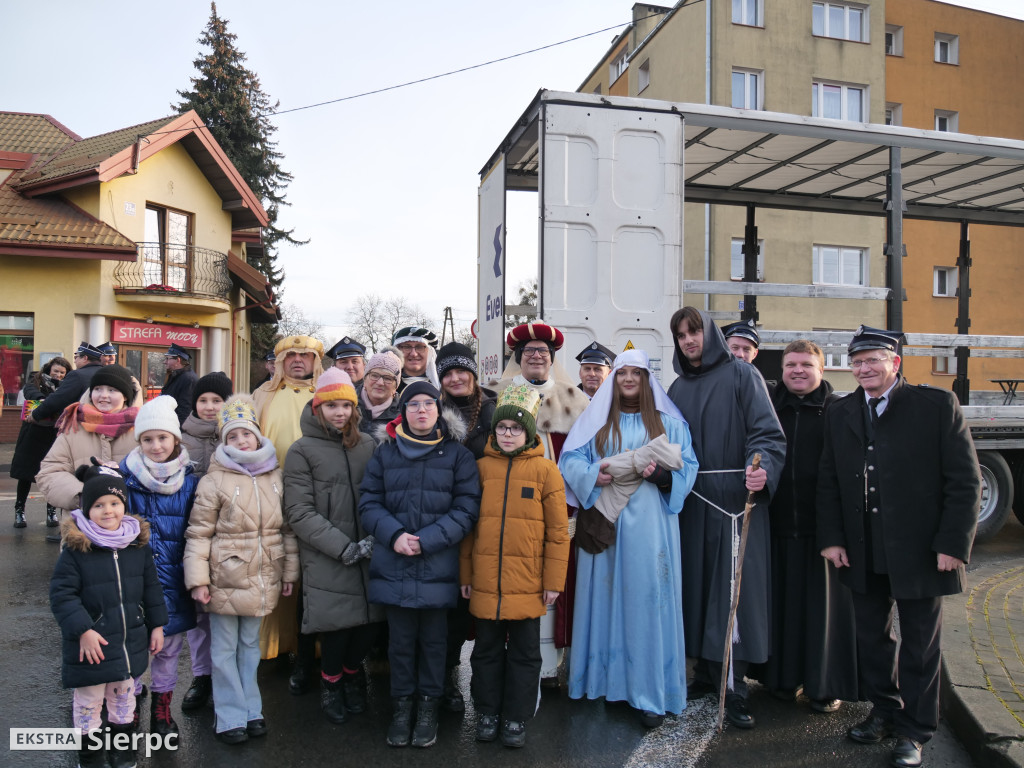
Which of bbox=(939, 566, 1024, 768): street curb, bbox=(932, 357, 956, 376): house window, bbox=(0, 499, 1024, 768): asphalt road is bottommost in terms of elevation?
bbox=(0, 499, 1024, 768): asphalt road

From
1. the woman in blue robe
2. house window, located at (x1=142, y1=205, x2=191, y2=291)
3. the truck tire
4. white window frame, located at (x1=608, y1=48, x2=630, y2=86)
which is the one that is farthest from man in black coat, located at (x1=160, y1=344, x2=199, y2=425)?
white window frame, located at (x1=608, y1=48, x2=630, y2=86)

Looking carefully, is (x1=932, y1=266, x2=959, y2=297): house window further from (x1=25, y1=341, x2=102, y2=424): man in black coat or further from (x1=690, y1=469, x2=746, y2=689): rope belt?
(x1=25, y1=341, x2=102, y2=424): man in black coat

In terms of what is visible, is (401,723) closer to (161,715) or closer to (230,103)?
(161,715)

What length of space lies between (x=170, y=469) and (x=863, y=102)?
22.7 meters

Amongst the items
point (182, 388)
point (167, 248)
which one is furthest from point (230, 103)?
point (182, 388)

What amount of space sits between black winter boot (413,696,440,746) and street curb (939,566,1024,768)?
2.32 meters

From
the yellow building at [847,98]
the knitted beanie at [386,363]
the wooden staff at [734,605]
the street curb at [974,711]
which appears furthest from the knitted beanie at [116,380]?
the yellow building at [847,98]

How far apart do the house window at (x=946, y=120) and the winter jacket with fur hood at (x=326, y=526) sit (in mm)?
24539

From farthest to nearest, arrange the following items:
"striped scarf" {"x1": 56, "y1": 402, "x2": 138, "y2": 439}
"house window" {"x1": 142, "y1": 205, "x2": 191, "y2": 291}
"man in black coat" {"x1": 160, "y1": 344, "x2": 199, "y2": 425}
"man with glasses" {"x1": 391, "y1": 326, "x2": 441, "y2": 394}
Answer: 1. "house window" {"x1": 142, "y1": 205, "x2": 191, "y2": 291}
2. "man in black coat" {"x1": 160, "y1": 344, "x2": 199, "y2": 425}
3. "man with glasses" {"x1": 391, "y1": 326, "x2": 441, "y2": 394}
4. "striped scarf" {"x1": 56, "y1": 402, "x2": 138, "y2": 439}

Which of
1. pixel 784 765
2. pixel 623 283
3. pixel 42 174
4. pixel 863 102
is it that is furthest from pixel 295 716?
pixel 863 102

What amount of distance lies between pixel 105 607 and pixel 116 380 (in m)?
1.33

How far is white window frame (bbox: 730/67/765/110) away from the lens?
19844mm

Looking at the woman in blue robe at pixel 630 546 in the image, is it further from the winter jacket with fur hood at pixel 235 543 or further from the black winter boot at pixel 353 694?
the winter jacket with fur hood at pixel 235 543

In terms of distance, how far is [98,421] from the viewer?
3.74 meters
